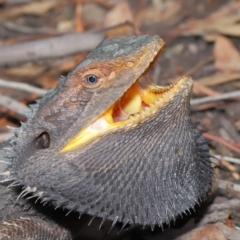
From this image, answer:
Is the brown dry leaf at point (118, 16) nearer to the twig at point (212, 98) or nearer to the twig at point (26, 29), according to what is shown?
the twig at point (26, 29)

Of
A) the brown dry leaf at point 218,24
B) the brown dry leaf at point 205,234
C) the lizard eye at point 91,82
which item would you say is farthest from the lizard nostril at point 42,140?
the brown dry leaf at point 218,24

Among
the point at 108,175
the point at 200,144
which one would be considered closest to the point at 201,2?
the point at 200,144

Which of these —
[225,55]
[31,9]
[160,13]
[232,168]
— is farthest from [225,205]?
[31,9]

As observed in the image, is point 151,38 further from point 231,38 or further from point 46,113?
point 231,38

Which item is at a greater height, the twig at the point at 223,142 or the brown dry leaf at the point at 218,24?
the brown dry leaf at the point at 218,24

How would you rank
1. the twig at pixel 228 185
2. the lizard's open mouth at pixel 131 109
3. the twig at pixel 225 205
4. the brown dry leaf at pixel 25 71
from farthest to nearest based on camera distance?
1. the brown dry leaf at pixel 25 71
2. the twig at pixel 228 185
3. the twig at pixel 225 205
4. the lizard's open mouth at pixel 131 109

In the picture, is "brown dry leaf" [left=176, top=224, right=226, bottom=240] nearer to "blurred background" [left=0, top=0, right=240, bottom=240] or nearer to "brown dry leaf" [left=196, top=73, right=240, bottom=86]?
"blurred background" [left=0, top=0, right=240, bottom=240]

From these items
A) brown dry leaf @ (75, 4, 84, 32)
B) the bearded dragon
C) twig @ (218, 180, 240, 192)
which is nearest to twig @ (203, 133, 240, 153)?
twig @ (218, 180, 240, 192)
